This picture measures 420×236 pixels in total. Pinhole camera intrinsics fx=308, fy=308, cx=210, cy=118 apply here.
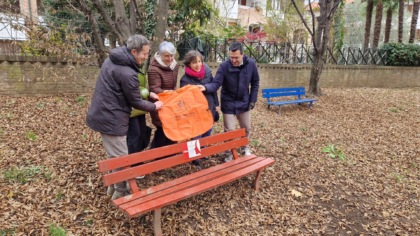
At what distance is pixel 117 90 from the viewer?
9.47 ft

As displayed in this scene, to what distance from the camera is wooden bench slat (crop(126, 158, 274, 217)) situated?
2.59 meters

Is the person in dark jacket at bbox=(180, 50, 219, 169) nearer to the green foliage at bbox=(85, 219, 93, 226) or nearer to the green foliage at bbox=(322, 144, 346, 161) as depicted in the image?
the green foliage at bbox=(85, 219, 93, 226)

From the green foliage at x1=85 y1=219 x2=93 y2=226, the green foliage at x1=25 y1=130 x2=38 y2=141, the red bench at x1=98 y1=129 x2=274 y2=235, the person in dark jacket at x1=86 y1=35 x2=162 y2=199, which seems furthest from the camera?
the green foliage at x1=25 y1=130 x2=38 y2=141

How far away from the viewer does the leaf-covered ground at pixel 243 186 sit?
3.08 m

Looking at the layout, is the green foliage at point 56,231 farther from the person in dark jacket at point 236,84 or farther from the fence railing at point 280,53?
the fence railing at point 280,53

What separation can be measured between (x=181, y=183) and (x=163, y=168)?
24cm

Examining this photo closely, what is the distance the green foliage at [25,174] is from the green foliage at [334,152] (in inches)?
168

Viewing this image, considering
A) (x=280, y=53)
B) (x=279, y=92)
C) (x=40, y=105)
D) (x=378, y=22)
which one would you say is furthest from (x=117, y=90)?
(x=378, y=22)

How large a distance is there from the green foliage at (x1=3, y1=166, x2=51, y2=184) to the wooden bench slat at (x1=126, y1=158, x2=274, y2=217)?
1637 mm

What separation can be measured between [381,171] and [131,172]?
3961mm

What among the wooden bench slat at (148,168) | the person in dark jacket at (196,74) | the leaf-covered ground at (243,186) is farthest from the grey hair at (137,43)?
the leaf-covered ground at (243,186)

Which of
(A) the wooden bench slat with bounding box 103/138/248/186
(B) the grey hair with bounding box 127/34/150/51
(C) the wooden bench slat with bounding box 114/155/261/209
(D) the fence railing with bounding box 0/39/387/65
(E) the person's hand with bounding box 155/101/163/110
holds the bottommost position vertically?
(C) the wooden bench slat with bounding box 114/155/261/209

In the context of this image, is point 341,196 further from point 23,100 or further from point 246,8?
point 246,8

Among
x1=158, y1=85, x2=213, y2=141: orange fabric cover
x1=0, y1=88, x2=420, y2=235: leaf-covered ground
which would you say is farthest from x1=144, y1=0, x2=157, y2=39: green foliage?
x1=158, y1=85, x2=213, y2=141: orange fabric cover
